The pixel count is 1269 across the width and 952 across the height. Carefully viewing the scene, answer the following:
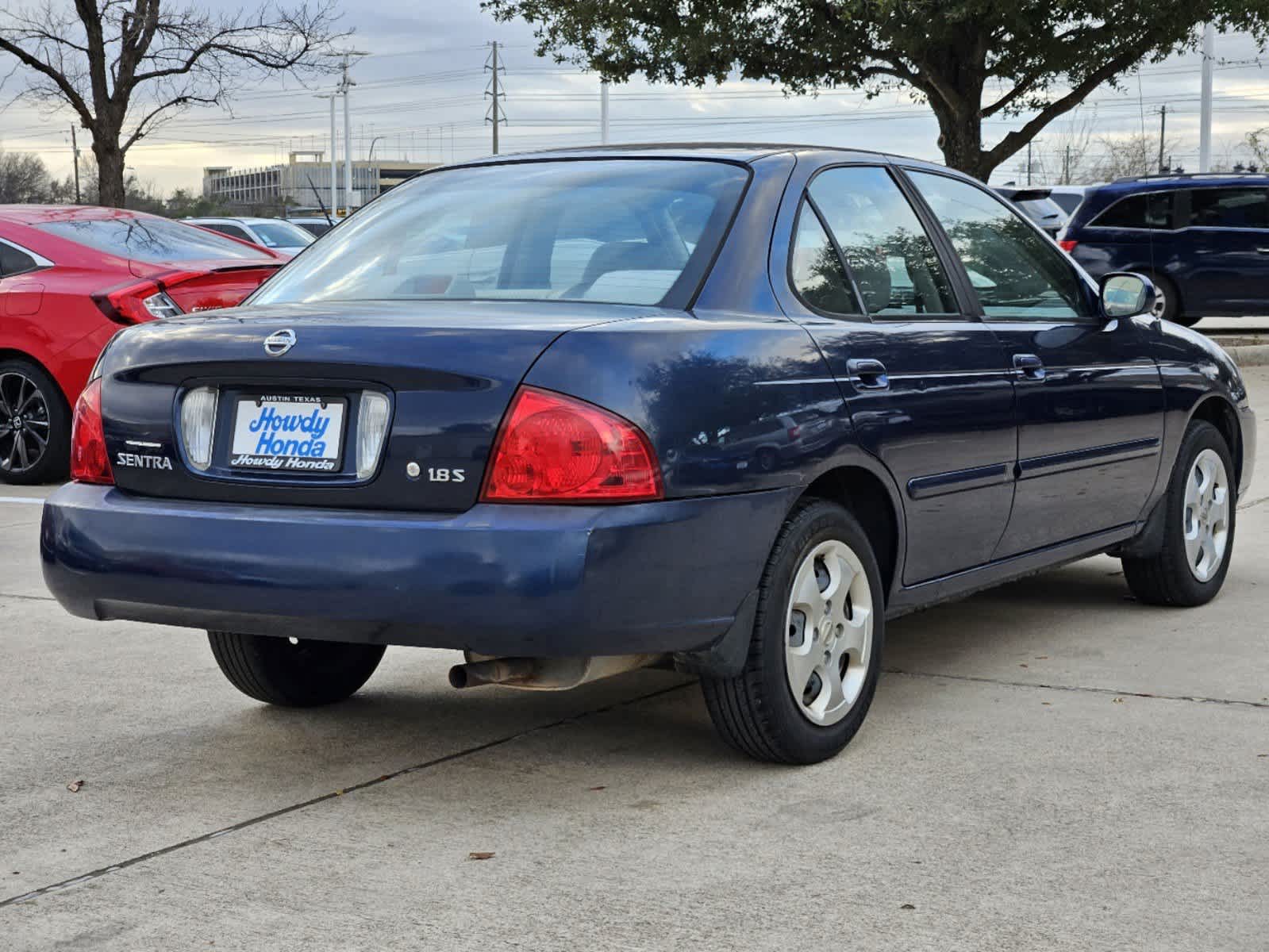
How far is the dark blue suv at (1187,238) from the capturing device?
63.1 feet

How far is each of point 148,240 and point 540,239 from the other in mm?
6796

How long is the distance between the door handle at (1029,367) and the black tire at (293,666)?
1983 millimetres

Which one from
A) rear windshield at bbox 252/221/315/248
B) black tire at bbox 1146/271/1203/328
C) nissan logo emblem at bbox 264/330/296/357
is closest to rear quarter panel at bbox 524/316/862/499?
nissan logo emblem at bbox 264/330/296/357

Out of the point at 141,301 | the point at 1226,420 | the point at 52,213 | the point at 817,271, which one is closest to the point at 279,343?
the point at 817,271

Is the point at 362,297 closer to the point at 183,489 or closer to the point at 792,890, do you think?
the point at 183,489

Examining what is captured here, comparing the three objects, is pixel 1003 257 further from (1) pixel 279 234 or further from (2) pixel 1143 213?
(1) pixel 279 234

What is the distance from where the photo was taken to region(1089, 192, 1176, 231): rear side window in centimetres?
1955

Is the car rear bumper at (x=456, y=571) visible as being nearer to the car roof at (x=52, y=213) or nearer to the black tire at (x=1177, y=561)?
the black tire at (x=1177, y=561)

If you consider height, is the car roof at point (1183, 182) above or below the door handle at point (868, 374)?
above

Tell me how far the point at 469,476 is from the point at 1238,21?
73.4 ft

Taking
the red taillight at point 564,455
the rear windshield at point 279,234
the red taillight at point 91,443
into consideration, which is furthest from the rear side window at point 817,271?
the rear windshield at point 279,234

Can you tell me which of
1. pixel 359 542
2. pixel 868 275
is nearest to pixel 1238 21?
pixel 868 275

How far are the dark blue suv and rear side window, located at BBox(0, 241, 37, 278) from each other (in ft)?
39.5

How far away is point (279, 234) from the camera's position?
24375 millimetres
